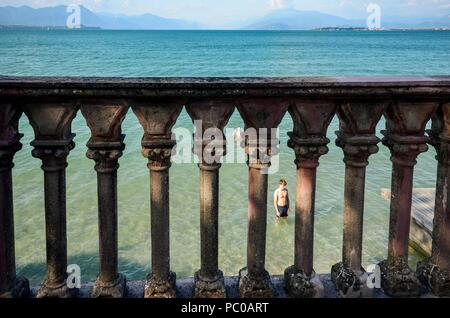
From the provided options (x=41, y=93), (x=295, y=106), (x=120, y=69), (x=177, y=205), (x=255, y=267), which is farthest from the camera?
(x=120, y=69)

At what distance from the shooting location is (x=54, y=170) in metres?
3.19

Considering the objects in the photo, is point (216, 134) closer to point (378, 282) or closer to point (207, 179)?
Answer: point (207, 179)

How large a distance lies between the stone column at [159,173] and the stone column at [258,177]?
0.44m

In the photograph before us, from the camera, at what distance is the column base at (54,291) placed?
3.31 metres

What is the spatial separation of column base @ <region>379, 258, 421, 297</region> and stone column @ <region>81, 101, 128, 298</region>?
171cm

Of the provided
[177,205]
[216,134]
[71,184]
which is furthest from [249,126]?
[71,184]

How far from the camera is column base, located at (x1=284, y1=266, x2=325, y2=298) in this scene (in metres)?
3.45

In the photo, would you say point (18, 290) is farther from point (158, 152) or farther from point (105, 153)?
point (158, 152)

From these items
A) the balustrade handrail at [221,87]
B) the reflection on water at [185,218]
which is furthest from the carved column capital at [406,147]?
the reflection on water at [185,218]

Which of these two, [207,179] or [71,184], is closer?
[207,179]

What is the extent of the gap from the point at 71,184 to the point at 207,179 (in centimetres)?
1588

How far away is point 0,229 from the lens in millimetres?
3188

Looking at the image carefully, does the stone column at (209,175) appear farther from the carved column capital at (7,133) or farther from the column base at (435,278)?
the column base at (435,278)

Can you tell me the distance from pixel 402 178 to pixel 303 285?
0.93m
